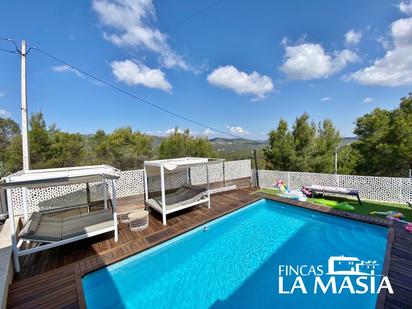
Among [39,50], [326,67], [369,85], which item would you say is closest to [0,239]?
[39,50]

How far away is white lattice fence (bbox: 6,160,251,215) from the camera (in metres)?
5.96

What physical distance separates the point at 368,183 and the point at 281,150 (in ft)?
17.4

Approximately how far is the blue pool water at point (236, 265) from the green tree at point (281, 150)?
6.19m

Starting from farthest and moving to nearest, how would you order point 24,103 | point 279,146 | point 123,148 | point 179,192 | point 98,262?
point 279,146
point 123,148
point 179,192
point 24,103
point 98,262

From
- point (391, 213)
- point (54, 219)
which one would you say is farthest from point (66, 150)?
point (391, 213)

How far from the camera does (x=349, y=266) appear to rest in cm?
421

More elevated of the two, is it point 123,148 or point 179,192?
point 123,148

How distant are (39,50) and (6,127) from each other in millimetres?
9061

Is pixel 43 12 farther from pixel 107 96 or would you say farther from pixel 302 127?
pixel 302 127

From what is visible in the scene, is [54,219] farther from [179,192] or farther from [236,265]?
[236,265]

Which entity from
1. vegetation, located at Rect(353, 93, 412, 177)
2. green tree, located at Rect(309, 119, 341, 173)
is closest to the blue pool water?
green tree, located at Rect(309, 119, 341, 173)

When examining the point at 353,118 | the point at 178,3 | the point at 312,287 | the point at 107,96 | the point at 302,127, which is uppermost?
the point at 178,3

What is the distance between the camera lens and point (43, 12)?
636cm

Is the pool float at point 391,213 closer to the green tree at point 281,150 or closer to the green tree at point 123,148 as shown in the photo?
the green tree at point 281,150
